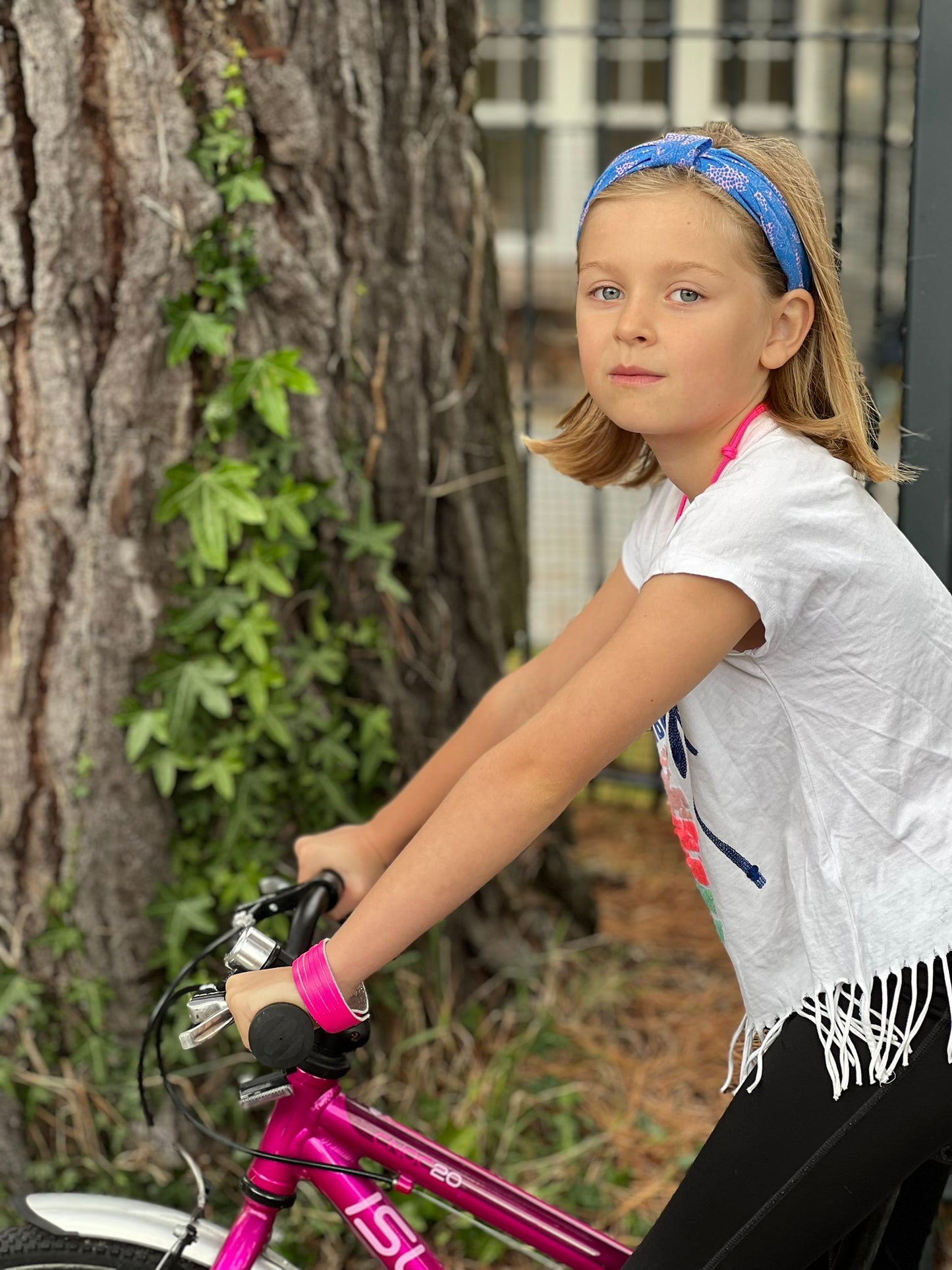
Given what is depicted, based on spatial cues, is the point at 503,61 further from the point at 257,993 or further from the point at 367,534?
the point at 257,993

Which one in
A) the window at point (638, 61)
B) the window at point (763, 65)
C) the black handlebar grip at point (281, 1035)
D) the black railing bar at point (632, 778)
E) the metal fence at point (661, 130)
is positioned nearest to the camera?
the black handlebar grip at point (281, 1035)

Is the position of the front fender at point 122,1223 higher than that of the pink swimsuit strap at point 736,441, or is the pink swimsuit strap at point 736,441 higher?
the pink swimsuit strap at point 736,441

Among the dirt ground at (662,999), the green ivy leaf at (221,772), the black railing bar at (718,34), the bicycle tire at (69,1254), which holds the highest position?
the black railing bar at (718,34)

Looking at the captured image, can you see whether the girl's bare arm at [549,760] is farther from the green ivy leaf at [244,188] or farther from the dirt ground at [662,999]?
the dirt ground at [662,999]

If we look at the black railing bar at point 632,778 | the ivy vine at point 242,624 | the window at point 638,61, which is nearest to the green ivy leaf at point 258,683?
the ivy vine at point 242,624

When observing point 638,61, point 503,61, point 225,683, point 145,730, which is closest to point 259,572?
point 225,683

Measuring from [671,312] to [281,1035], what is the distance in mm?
858

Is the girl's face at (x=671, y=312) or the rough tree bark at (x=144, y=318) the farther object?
the rough tree bark at (x=144, y=318)

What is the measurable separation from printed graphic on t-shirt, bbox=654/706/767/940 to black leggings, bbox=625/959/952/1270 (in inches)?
7.0

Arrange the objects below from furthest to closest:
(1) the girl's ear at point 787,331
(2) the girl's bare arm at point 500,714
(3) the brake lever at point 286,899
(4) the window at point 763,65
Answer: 1. (4) the window at point 763,65
2. (2) the girl's bare arm at point 500,714
3. (3) the brake lever at point 286,899
4. (1) the girl's ear at point 787,331

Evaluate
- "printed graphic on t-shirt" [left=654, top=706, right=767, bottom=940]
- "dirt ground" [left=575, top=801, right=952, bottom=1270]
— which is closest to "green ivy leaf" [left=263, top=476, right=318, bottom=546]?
"printed graphic on t-shirt" [left=654, top=706, right=767, bottom=940]

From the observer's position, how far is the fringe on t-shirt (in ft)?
4.83

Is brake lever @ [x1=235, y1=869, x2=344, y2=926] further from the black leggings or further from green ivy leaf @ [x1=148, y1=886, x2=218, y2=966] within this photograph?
green ivy leaf @ [x1=148, y1=886, x2=218, y2=966]

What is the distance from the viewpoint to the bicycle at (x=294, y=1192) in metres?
1.54
